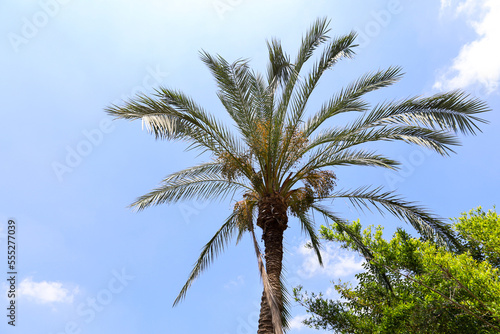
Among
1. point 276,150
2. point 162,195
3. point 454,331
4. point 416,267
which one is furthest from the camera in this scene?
point 416,267

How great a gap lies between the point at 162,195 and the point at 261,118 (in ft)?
10.5

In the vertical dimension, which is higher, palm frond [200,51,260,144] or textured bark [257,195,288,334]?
palm frond [200,51,260,144]

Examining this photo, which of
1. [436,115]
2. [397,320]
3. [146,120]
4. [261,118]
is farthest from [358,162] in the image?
[146,120]

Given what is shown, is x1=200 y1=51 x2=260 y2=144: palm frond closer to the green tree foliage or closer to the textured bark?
the textured bark

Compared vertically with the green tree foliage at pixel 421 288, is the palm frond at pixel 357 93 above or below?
above

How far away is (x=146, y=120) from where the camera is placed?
6.93m

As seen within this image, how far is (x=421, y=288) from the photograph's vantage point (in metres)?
9.26

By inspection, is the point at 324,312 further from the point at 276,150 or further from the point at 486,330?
the point at 276,150

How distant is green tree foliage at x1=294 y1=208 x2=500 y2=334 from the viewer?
8250 millimetres

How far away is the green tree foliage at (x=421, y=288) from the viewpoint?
825cm

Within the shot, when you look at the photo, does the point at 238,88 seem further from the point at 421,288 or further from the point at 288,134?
the point at 421,288

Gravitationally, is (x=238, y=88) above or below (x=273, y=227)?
above

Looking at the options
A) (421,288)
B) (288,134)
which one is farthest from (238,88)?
(421,288)

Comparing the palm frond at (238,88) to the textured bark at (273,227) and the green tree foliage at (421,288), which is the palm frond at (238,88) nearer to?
the textured bark at (273,227)
